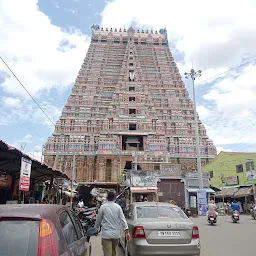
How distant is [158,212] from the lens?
566 cm

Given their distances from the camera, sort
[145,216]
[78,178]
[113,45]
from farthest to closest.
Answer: [113,45], [78,178], [145,216]

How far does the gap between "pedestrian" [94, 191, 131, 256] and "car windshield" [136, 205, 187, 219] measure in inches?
47.0

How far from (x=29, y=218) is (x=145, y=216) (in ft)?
11.8

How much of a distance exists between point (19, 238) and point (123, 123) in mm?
35328

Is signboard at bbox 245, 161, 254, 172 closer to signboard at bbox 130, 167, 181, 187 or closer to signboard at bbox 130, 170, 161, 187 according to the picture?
signboard at bbox 130, 167, 181, 187

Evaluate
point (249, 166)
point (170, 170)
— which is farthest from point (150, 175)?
point (249, 166)

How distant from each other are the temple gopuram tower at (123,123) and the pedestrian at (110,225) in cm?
2684

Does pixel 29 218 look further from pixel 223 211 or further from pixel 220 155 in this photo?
pixel 220 155

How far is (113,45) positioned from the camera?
54.2m

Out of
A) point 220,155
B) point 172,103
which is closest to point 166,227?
point 220,155

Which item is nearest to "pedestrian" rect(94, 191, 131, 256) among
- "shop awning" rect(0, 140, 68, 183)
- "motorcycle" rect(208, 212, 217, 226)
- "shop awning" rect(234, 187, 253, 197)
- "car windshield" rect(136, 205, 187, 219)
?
"car windshield" rect(136, 205, 187, 219)

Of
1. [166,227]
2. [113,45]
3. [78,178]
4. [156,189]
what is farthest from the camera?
[113,45]

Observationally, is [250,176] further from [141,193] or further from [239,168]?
[141,193]

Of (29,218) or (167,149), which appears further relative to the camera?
(167,149)
